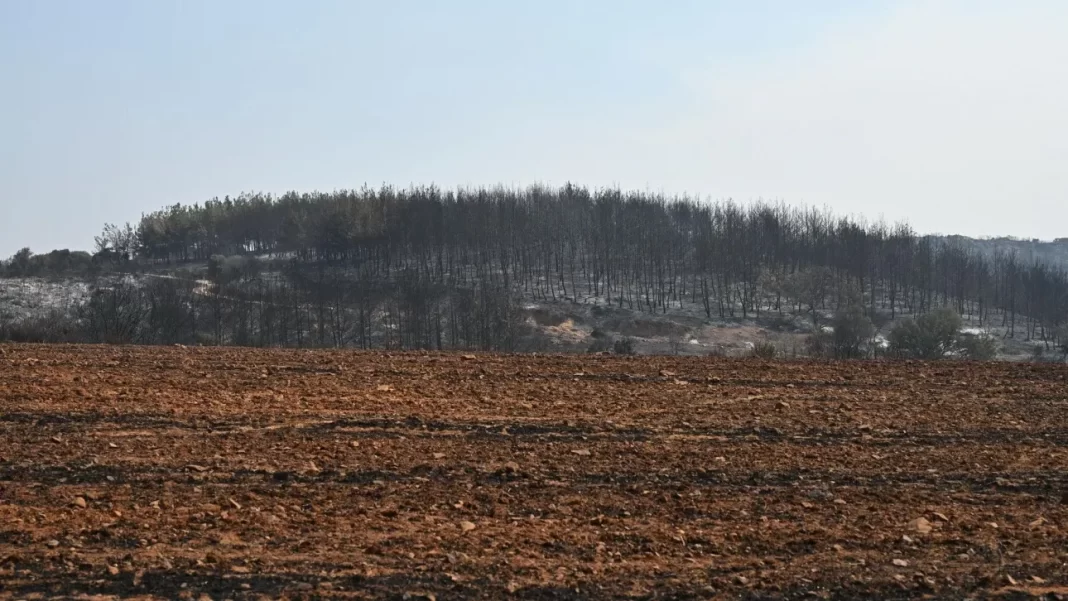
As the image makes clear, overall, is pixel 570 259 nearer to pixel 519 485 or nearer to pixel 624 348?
pixel 624 348

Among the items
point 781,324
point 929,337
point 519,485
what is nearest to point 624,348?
point 929,337

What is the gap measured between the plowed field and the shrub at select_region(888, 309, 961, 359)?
22538 mm

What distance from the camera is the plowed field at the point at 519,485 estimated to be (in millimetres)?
5938

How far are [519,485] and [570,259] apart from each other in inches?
2657

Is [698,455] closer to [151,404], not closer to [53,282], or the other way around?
[151,404]

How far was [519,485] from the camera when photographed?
798cm

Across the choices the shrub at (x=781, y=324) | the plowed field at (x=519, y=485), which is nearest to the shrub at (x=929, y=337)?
the shrub at (x=781, y=324)

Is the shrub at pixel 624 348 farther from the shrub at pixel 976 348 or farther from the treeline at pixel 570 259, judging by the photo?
the treeline at pixel 570 259

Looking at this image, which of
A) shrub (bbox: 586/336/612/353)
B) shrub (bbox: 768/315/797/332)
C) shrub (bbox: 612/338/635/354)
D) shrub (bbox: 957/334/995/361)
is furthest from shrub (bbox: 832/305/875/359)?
shrub (bbox: 612/338/635/354)

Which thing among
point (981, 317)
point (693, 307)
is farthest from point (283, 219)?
point (981, 317)

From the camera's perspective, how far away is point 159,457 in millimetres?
8594

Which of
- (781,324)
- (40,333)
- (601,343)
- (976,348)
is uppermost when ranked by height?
(40,333)

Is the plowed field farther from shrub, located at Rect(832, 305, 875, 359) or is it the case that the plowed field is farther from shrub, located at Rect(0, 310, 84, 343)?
shrub, located at Rect(832, 305, 875, 359)

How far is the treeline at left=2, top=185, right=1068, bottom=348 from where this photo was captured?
6431cm
